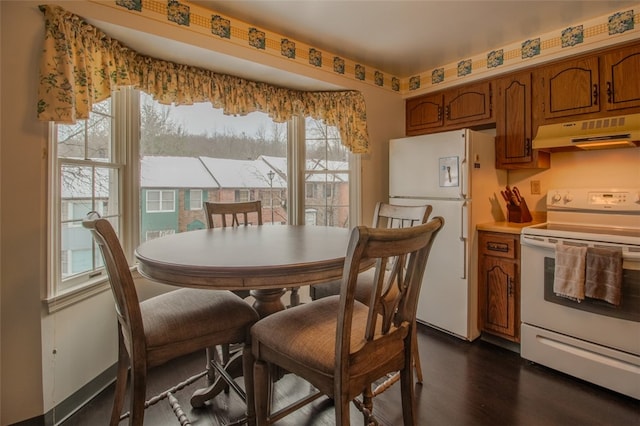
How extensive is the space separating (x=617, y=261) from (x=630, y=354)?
0.53 m

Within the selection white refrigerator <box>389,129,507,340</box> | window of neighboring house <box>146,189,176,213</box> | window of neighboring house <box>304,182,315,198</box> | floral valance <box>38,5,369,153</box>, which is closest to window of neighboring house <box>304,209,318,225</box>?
window of neighboring house <box>304,182,315,198</box>

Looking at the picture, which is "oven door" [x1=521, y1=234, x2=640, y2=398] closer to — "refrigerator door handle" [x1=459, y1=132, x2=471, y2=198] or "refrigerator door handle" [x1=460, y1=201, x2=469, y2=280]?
"refrigerator door handle" [x1=460, y1=201, x2=469, y2=280]

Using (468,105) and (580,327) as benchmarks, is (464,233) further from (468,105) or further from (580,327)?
(468,105)

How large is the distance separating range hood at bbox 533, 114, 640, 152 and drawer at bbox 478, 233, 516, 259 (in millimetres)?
717

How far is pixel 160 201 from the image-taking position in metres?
2.41

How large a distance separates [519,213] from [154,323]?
8.91 ft

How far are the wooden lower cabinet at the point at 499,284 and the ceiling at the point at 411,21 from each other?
4.98ft

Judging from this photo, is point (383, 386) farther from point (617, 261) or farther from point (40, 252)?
point (40, 252)

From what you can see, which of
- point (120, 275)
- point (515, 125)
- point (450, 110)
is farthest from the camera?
point (450, 110)

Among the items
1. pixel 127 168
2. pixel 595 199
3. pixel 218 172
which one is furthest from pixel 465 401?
pixel 127 168

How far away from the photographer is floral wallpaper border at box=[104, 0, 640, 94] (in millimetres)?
1996

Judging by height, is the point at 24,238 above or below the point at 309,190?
below

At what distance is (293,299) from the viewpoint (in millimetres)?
2219

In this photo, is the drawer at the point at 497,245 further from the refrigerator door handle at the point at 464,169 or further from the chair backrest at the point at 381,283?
the chair backrest at the point at 381,283
